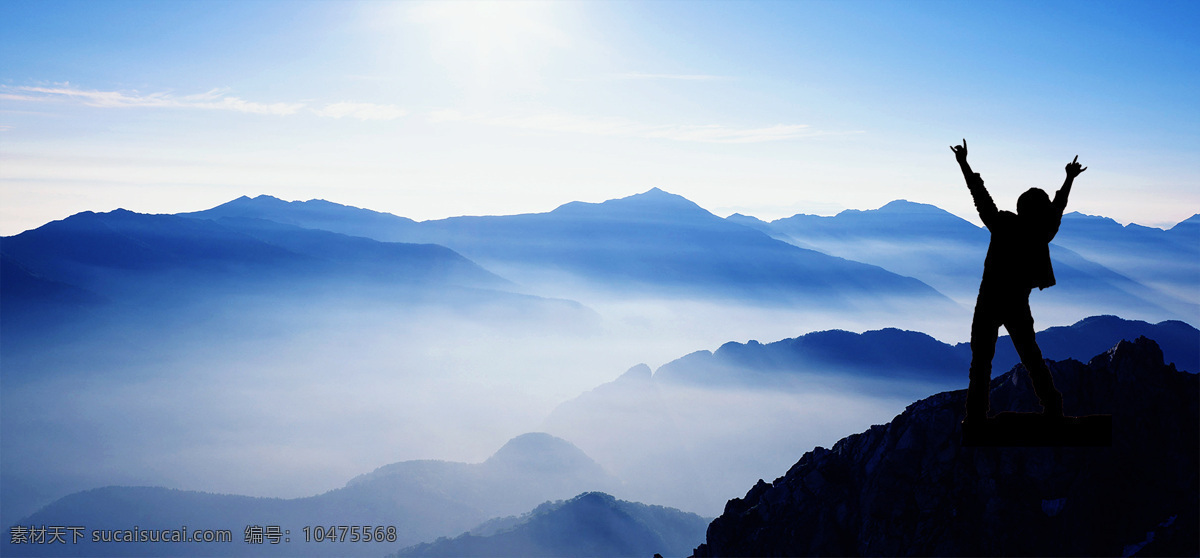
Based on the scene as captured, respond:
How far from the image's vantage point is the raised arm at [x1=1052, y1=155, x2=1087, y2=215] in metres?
8.20

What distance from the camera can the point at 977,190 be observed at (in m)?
8.57

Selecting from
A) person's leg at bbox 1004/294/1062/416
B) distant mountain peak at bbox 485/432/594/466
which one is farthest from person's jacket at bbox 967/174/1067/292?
distant mountain peak at bbox 485/432/594/466

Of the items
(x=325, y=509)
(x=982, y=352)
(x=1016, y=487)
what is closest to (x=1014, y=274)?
(x=982, y=352)

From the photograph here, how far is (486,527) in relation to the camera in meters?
109

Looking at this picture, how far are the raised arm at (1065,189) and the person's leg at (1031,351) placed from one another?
1108 mm

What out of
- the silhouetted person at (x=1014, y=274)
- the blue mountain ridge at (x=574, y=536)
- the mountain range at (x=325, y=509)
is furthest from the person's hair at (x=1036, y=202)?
the mountain range at (x=325, y=509)

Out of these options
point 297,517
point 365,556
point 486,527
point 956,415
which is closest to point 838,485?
point 956,415

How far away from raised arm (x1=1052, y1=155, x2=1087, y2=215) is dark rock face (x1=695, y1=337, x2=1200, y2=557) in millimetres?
26481

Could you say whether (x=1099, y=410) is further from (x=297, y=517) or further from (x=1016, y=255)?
(x=297, y=517)

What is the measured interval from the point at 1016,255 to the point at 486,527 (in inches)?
4333

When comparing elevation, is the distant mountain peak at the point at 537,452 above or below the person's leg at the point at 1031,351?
below

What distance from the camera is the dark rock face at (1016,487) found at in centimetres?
3033

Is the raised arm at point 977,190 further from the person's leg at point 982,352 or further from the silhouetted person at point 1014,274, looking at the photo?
the person's leg at point 982,352

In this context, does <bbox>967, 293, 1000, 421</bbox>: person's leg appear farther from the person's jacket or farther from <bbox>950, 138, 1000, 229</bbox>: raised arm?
<bbox>950, 138, 1000, 229</bbox>: raised arm
